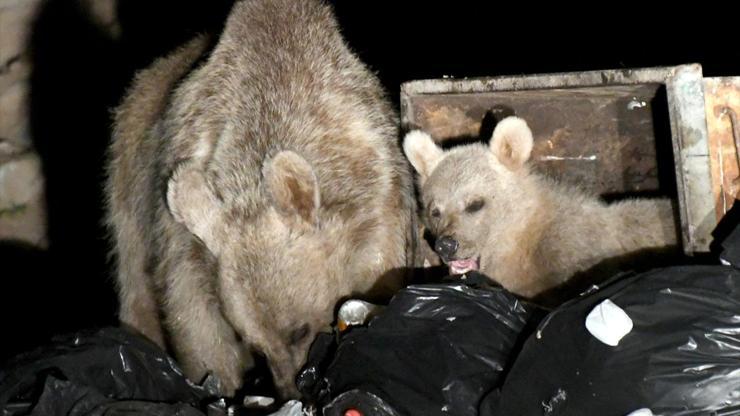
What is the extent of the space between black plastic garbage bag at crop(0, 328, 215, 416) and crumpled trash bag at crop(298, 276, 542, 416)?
0.56 m

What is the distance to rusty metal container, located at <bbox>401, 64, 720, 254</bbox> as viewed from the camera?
4.38 metres

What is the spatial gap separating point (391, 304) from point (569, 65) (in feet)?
15.0

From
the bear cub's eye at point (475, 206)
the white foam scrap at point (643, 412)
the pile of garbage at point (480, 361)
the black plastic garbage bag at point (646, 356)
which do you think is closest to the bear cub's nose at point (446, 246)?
the bear cub's eye at point (475, 206)

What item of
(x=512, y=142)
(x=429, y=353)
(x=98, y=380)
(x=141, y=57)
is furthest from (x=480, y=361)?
(x=141, y=57)

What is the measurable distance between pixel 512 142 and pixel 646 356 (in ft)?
4.60

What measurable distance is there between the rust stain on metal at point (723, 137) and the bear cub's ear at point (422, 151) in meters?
1.04

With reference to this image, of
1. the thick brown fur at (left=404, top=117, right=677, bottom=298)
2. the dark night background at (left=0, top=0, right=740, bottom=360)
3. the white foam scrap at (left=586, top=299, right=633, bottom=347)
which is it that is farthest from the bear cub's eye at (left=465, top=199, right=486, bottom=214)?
the dark night background at (left=0, top=0, right=740, bottom=360)

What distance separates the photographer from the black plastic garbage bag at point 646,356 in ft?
10.0

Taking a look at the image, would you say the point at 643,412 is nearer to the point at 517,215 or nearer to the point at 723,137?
the point at 723,137

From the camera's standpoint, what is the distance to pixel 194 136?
4.81m

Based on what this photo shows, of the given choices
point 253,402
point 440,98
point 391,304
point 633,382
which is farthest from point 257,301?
point 633,382

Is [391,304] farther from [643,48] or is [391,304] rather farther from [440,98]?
[643,48]

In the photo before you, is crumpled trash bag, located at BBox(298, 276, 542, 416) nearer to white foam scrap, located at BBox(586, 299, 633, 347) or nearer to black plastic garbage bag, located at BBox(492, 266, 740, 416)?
black plastic garbage bag, located at BBox(492, 266, 740, 416)

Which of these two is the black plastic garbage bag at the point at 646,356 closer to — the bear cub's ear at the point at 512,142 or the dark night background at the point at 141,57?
the bear cub's ear at the point at 512,142
